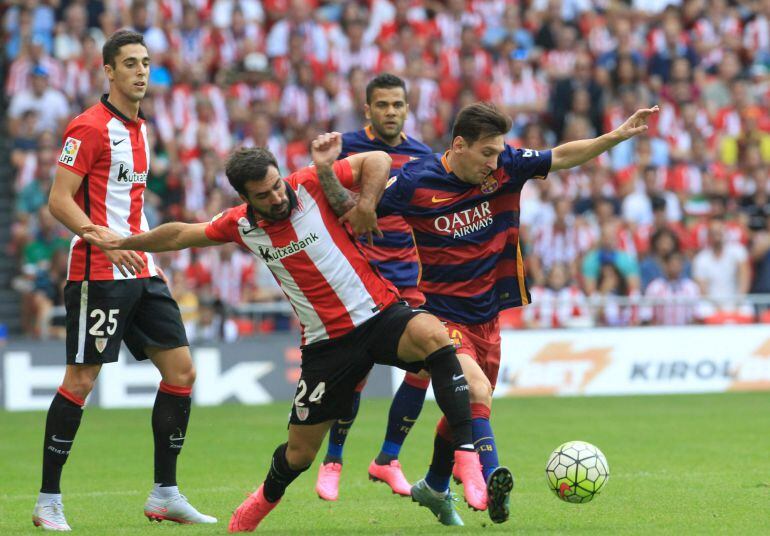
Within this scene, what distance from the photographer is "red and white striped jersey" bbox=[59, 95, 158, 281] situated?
7.68 m

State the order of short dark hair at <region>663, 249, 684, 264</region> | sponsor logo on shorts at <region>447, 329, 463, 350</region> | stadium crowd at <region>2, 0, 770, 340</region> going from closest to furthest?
sponsor logo on shorts at <region>447, 329, 463, 350</region> → stadium crowd at <region>2, 0, 770, 340</region> → short dark hair at <region>663, 249, 684, 264</region>

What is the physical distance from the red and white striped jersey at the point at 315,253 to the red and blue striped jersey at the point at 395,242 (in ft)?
6.11

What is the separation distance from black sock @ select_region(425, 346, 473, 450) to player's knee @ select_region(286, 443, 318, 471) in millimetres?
781

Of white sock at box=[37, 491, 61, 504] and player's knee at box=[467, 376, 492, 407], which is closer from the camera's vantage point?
player's knee at box=[467, 376, 492, 407]

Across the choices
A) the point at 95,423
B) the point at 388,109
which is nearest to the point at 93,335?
the point at 388,109

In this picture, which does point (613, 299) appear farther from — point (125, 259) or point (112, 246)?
point (112, 246)

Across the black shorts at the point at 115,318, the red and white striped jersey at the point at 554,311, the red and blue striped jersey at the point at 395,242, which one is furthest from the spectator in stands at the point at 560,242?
the black shorts at the point at 115,318

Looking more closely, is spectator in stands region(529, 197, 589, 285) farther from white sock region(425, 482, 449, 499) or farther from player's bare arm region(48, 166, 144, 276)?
player's bare arm region(48, 166, 144, 276)

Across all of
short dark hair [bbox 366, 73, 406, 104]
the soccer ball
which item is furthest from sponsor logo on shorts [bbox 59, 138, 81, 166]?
the soccer ball


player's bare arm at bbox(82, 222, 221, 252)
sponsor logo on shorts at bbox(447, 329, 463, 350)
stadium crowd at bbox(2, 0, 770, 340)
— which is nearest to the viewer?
player's bare arm at bbox(82, 222, 221, 252)

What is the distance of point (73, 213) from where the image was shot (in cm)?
750

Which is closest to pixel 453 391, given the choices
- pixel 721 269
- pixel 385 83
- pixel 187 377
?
pixel 187 377

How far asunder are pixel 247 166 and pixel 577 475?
7.96 feet

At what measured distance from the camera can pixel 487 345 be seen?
788 cm
